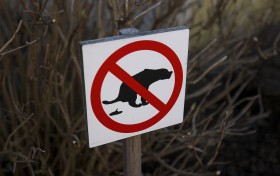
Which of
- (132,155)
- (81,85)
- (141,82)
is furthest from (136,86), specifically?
(81,85)

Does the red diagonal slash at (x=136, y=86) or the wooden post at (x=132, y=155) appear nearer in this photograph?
the red diagonal slash at (x=136, y=86)

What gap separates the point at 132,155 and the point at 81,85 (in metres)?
1.01

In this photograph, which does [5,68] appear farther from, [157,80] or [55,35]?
[157,80]

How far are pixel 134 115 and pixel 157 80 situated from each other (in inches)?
5.6

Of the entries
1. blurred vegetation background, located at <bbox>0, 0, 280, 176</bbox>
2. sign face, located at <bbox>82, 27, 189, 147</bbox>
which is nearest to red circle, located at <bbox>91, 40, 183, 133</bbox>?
sign face, located at <bbox>82, 27, 189, 147</bbox>

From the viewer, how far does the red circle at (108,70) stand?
4.88 feet

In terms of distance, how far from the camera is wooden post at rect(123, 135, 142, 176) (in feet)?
5.68

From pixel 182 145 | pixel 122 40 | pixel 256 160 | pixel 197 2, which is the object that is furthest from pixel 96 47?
pixel 256 160

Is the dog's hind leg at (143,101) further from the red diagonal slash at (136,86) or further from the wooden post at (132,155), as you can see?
the wooden post at (132,155)

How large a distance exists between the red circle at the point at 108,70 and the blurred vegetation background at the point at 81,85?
286 mm

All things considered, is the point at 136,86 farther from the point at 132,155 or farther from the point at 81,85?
the point at 81,85

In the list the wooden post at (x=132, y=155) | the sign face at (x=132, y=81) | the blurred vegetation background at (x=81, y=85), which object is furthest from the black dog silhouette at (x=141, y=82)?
the blurred vegetation background at (x=81, y=85)

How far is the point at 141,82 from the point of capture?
1563mm

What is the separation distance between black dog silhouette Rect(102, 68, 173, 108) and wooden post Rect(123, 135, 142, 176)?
19 cm
